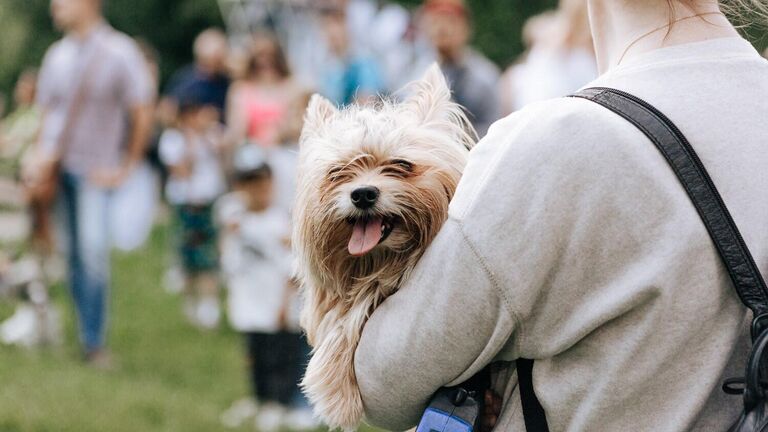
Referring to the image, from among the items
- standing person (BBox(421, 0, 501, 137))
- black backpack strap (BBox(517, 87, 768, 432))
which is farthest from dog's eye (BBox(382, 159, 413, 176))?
standing person (BBox(421, 0, 501, 137))

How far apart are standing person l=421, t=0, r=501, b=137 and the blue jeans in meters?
2.48

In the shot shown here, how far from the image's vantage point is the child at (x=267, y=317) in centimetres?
627

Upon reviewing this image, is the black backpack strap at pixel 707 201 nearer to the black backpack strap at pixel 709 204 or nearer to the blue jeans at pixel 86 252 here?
the black backpack strap at pixel 709 204

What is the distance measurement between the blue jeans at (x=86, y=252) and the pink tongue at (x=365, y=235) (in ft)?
18.2

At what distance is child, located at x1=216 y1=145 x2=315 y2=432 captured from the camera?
20.6ft

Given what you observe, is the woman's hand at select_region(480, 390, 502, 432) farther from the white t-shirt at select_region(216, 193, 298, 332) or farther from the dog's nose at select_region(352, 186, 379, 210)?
the white t-shirt at select_region(216, 193, 298, 332)

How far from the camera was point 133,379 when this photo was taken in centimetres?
691

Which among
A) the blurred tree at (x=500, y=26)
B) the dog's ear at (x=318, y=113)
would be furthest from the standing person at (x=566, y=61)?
the blurred tree at (x=500, y=26)

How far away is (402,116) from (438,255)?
57 centimetres

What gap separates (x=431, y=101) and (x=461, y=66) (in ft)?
16.0

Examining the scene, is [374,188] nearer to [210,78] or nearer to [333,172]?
[333,172]

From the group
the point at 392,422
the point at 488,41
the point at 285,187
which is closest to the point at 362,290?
the point at 392,422

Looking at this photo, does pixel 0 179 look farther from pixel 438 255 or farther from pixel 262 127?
pixel 438 255

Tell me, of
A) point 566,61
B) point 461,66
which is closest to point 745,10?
point 461,66
